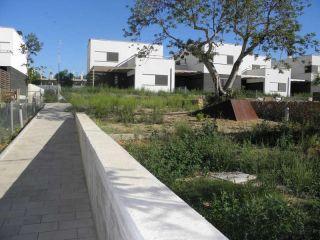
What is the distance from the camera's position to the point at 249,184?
4578mm

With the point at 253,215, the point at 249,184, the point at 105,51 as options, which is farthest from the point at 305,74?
the point at 253,215

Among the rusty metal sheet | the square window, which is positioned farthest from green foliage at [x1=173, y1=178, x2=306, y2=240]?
the square window

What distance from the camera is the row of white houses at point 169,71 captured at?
42406mm

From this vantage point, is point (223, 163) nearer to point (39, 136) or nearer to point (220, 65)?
point (39, 136)

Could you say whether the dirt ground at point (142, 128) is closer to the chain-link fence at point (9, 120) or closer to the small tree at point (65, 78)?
the chain-link fence at point (9, 120)

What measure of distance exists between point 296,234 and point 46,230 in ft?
9.27

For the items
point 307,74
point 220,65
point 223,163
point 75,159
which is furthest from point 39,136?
point 307,74

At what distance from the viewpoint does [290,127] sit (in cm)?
874

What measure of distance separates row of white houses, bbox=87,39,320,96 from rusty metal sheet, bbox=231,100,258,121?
26607 millimetres

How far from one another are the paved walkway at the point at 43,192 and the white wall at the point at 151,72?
99.9 ft

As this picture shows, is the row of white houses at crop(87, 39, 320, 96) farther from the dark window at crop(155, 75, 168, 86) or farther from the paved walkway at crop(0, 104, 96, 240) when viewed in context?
the paved walkway at crop(0, 104, 96, 240)

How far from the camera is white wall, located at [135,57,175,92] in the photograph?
4150 cm

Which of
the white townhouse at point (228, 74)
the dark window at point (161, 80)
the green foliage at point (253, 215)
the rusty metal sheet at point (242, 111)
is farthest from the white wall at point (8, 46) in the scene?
the green foliage at point (253, 215)

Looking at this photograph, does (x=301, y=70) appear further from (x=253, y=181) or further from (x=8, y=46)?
(x=253, y=181)
